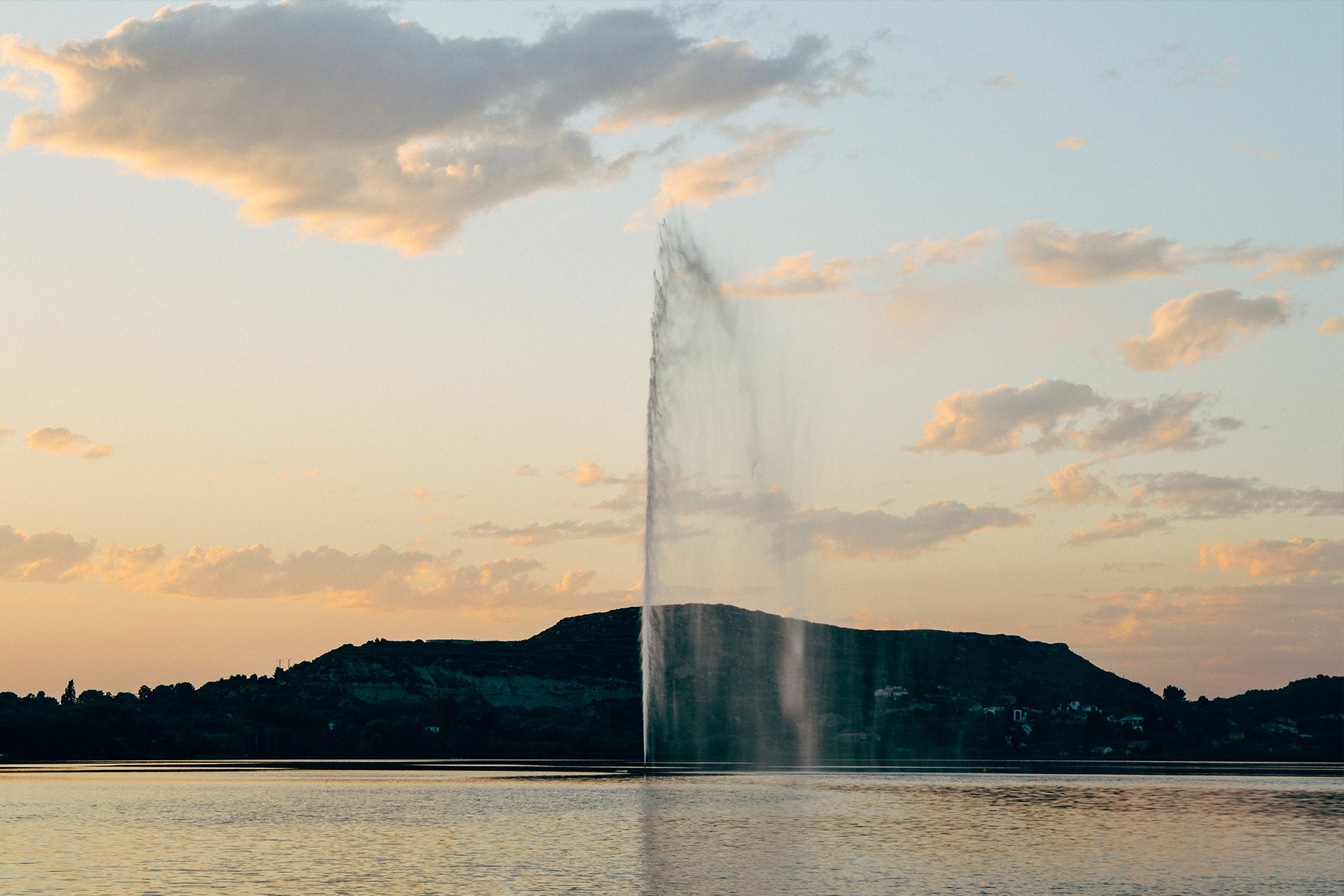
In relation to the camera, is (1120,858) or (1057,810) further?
(1057,810)

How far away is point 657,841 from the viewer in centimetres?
6675

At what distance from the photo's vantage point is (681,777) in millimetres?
155375

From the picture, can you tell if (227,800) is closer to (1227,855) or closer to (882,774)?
(1227,855)

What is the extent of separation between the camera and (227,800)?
10269cm

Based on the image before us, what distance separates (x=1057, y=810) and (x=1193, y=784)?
62.0 metres

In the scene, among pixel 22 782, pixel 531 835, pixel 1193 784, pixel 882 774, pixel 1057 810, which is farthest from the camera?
pixel 882 774

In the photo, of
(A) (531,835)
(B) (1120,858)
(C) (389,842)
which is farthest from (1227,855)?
(C) (389,842)

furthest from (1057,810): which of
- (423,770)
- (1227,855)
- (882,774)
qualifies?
(423,770)

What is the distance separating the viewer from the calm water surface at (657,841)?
5100 cm

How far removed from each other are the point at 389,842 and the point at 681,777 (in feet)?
305

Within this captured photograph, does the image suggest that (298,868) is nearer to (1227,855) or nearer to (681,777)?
(1227,855)

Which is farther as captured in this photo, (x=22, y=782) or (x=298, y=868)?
(x=22, y=782)

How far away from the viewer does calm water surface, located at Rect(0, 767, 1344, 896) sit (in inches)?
2008

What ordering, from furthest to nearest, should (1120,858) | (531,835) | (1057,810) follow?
(1057,810), (531,835), (1120,858)
